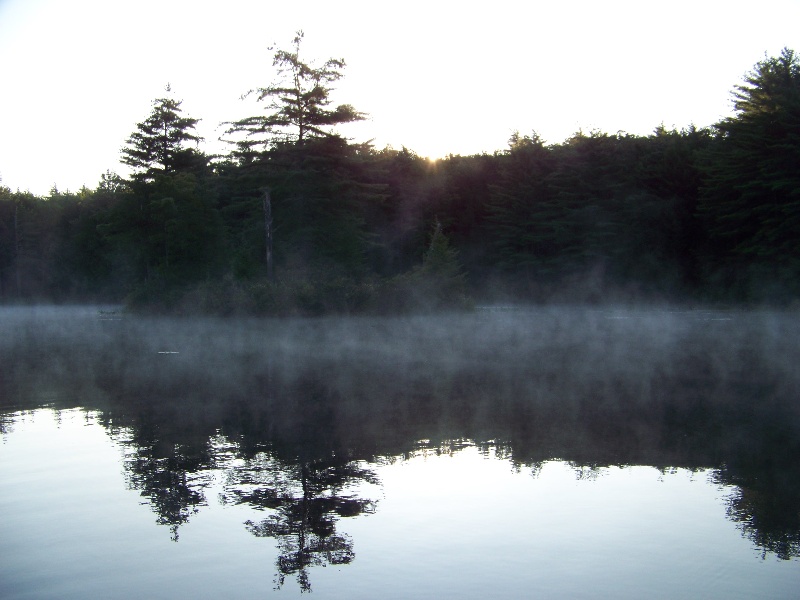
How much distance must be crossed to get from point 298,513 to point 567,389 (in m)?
7.96

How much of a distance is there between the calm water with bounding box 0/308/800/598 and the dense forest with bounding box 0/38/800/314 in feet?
64.8

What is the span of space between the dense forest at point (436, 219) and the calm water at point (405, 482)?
19.8 meters

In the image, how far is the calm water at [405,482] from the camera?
19.0ft

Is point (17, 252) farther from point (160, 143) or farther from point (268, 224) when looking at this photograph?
point (268, 224)

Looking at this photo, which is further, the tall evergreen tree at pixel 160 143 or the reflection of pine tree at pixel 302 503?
the tall evergreen tree at pixel 160 143

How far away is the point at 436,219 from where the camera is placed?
60688 mm

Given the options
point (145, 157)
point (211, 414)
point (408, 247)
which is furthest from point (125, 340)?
point (408, 247)

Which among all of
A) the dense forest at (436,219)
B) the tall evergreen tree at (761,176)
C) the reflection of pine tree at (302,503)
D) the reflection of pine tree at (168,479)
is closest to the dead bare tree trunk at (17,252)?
the dense forest at (436,219)

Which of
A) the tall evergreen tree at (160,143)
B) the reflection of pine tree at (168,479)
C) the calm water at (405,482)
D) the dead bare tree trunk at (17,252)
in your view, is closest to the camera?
the calm water at (405,482)

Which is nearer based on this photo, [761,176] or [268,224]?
[268,224]

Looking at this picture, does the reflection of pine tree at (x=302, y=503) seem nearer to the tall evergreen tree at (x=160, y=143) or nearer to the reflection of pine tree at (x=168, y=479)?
the reflection of pine tree at (x=168, y=479)

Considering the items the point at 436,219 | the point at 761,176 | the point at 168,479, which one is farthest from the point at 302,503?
the point at 436,219

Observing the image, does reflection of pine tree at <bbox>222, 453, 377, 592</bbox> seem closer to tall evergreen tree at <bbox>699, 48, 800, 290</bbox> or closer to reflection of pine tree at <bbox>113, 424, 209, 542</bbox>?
reflection of pine tree at <bbox>113, 424, 209, 542</bbox>

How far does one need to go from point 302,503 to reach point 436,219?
177 feet
